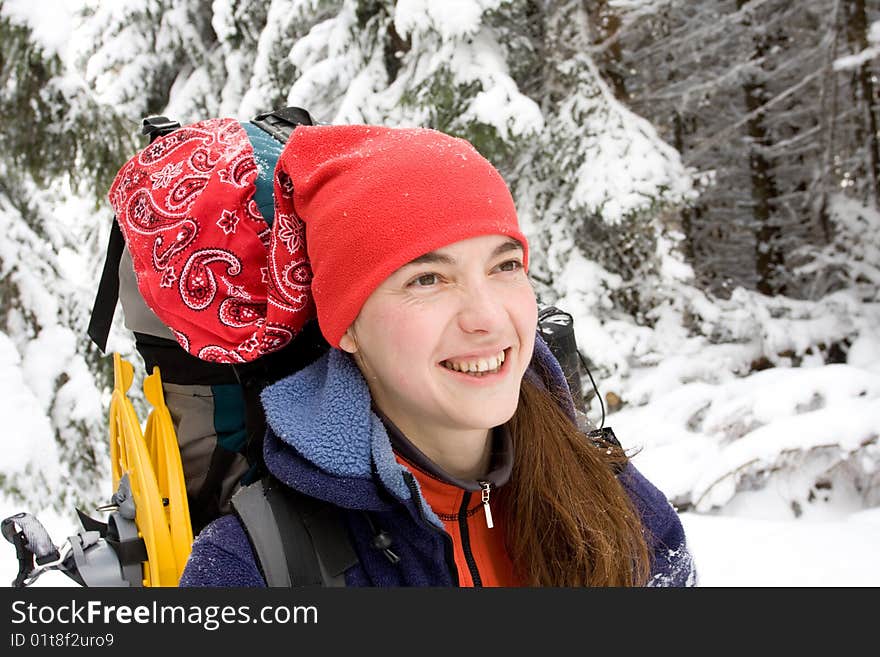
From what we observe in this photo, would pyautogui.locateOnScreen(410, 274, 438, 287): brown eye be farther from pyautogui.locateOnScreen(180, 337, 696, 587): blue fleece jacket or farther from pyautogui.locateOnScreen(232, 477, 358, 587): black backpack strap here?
pyautogui.locateOnScreen(232, 477, 358, 587): black backpack strap

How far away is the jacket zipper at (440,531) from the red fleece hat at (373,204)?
38cm

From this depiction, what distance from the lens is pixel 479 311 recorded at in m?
1.62

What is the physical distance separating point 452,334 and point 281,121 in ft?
3.71

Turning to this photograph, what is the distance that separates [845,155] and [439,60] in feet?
24.0

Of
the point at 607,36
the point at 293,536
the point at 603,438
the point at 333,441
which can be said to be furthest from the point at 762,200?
the point at 293,536

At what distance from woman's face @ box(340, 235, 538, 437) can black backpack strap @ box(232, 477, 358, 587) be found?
1.06 feet

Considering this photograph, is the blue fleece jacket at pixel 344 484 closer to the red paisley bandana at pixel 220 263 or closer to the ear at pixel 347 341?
the ear at pixel 347 341

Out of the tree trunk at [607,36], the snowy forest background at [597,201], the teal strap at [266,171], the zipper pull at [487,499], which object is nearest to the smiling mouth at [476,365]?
the zipper pull at [487,499]

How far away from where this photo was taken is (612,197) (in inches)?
278

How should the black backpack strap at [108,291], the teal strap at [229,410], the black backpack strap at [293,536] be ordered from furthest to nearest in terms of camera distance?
1. the black backpack strap at [108,291]
2. the teal strap at [229,410]
3. the black backpack strap at [293,536]

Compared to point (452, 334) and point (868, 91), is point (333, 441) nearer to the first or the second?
point (452, 334)

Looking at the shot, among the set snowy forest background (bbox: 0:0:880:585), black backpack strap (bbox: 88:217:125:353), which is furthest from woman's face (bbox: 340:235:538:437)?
snowy forest background (bbox: 0:0:880:585)

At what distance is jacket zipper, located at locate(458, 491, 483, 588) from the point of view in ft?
5.97

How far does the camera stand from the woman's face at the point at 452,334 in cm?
163
